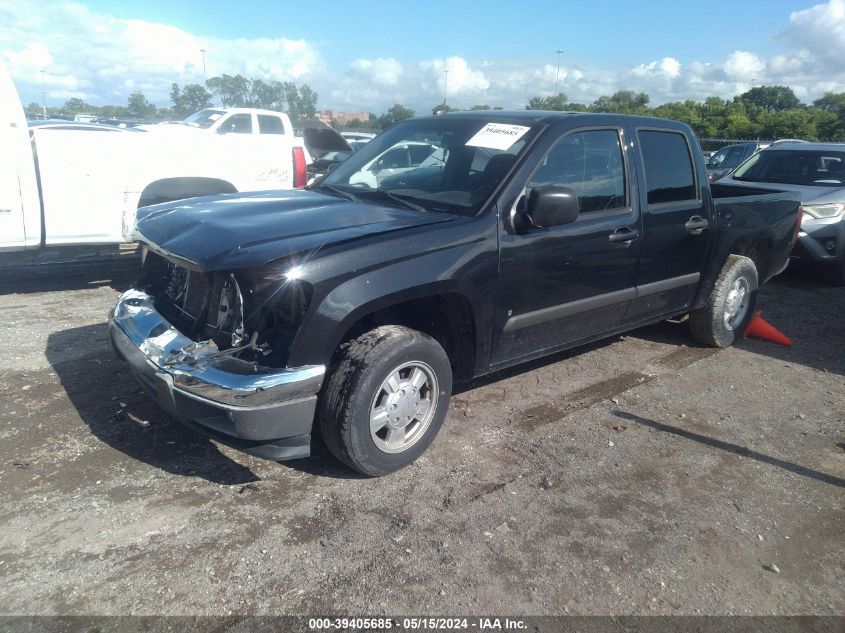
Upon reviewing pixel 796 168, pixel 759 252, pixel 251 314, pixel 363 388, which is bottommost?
pixel 363 388

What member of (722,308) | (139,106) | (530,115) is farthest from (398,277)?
(139,106)

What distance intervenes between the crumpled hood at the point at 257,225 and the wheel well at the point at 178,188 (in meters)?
2.72

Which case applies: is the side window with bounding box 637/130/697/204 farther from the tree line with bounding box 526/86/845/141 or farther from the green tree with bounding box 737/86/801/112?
the green tree with bounding box 737/86/801/112

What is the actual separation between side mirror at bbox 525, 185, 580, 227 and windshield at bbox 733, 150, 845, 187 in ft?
21.9

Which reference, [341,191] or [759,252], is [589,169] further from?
[759,252]

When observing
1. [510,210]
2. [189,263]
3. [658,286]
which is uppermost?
[510,210]

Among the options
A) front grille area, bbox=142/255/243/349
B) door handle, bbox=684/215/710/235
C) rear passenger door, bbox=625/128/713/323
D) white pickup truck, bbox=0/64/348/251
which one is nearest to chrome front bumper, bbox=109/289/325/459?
front grille area, bbox=142/255/243/349

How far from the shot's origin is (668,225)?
466cm

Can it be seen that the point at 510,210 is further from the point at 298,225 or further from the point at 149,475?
the point at 149,475

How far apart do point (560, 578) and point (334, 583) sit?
934mm

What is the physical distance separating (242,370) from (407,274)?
0.90 metres

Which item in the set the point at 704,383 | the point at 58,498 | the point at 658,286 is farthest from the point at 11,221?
the point at 704,383

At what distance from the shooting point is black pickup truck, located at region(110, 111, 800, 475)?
293 centimetres

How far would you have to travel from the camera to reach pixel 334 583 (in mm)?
2650
